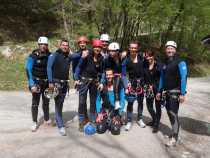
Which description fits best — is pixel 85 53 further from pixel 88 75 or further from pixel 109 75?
pixel 109 75

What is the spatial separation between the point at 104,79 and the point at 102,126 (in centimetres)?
107

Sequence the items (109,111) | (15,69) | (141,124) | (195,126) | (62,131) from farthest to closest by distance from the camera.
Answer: (15,69) < (195,126) < (141,124) < (109,111) < (62,131)

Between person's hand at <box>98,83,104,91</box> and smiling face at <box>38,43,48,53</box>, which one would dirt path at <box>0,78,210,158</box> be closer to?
person's hand at <box>98,83,104,91</box>

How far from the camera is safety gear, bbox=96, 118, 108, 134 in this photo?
8141 mm

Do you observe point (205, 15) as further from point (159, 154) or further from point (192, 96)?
point (159, 154)

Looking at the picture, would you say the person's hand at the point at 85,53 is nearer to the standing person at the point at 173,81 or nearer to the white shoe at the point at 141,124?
the standing person at the point at 173,81

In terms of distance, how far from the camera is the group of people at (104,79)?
7.79 m

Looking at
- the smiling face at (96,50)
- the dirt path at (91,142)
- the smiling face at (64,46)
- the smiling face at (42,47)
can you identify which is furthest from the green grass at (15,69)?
the smiling face at (96,50)

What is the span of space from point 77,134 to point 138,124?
69.5 inches

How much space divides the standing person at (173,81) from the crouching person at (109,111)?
112 centimetres

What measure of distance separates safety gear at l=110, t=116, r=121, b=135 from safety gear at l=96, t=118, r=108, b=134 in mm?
146

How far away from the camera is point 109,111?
8375mm

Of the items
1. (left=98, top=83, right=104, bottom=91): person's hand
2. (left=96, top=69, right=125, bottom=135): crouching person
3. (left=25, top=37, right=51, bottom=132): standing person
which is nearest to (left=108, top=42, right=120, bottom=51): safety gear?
(left=96, top=69, right=125, bottom=135): crouching person

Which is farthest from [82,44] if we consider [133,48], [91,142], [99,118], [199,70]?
[199,70]
